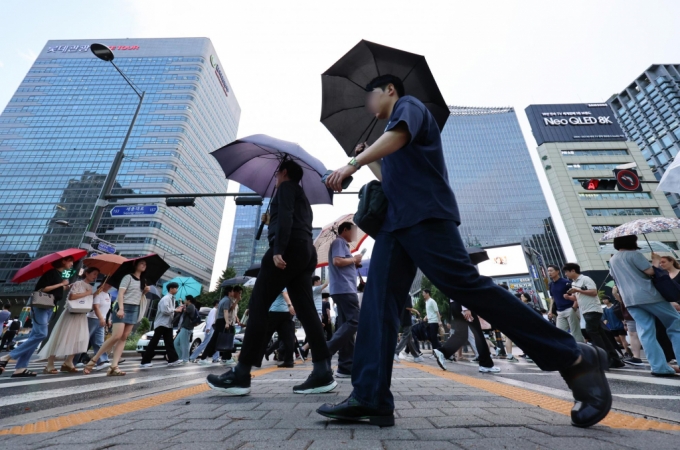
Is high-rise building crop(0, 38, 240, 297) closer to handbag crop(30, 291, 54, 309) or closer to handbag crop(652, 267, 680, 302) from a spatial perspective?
handbag crop(30, 291, 54, 309)

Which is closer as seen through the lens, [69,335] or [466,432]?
[466,432]

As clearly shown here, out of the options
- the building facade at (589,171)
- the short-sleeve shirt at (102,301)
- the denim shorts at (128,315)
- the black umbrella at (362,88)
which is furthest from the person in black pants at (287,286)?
the building facade at (589,171)

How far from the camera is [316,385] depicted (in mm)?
2650

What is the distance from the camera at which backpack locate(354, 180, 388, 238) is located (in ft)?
6.14

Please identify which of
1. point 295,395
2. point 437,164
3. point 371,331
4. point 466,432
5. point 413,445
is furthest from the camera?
point 295,395

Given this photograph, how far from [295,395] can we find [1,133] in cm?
10607

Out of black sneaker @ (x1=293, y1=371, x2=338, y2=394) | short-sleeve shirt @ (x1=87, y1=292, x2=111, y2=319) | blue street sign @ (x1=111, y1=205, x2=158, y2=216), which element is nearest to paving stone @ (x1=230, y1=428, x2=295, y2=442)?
black sneaker @ (x1=293, y1=371, x2=338, y2=394)

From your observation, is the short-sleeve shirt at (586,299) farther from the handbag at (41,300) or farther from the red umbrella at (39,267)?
the handbag at (41,300)

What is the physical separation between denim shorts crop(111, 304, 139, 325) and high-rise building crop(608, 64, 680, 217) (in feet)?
291

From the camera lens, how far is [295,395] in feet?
8.30

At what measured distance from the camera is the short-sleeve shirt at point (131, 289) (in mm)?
5789

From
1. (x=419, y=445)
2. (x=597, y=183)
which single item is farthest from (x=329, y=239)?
(x=597, y=183)

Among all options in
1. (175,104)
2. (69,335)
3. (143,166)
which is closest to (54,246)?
(143,166)

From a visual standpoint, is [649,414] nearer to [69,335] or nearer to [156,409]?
[156,409]
